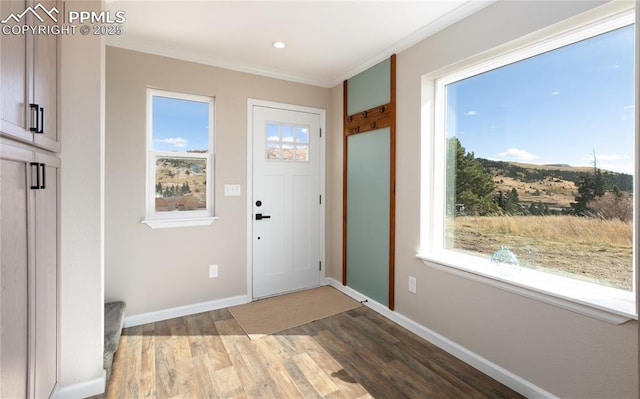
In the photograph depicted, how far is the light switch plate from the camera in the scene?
309 centimetres

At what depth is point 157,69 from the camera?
9.02 feet

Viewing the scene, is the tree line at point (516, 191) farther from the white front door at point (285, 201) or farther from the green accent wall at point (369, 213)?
the white front door at point (285, 201)

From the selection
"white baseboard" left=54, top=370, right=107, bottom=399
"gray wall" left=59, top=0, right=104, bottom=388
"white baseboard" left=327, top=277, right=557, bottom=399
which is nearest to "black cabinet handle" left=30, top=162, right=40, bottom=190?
"gray wall" left=59, top=0, right=104, bottom=388

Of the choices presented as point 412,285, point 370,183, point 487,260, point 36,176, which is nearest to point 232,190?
point 370,183

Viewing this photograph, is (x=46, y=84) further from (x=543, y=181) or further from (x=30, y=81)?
(x=543, y=181)

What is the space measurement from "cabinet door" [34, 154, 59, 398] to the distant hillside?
2701mm

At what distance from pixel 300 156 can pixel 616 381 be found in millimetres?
3042

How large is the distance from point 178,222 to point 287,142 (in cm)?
145

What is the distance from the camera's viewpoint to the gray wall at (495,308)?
1.53m

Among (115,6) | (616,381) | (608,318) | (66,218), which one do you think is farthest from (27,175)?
(616,381)

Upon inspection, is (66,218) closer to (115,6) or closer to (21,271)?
(21,271)

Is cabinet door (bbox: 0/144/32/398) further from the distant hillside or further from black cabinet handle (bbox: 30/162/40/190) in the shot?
the distant hillside

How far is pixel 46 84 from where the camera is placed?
1469mm

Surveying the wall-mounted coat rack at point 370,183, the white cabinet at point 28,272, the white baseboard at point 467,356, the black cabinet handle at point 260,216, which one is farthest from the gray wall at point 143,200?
the white baseboard at point 467,356
